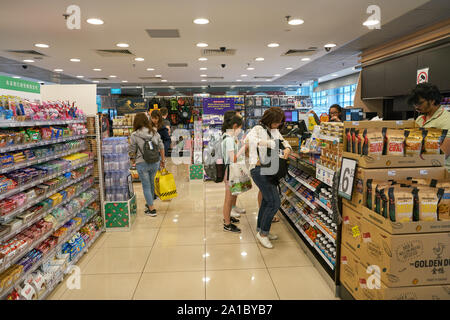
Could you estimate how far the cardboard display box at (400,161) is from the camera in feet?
7.36

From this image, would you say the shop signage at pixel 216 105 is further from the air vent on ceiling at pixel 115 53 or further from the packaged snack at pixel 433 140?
the packaged snack at pixel 433 140

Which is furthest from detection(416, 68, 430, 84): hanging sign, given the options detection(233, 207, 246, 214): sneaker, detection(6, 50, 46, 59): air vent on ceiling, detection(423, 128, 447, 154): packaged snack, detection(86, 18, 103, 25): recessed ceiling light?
detection(6, 50, 46, 59): air vent on ceiling

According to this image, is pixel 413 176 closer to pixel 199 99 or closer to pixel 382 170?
pixel 382 170

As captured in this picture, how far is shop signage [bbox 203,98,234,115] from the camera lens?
783cm

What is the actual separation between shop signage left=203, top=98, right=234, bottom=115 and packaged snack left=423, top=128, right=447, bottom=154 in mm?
5867

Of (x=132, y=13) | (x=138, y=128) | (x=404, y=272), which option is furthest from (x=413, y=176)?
(x=132, y=13)

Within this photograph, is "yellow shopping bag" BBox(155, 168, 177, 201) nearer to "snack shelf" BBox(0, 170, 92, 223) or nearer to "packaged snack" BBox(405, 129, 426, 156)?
"snack shelf" BBox(0, 170, 92, 223)

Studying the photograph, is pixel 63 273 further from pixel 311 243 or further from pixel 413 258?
pixel 413 258

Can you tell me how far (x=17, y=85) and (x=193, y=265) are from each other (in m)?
2.61

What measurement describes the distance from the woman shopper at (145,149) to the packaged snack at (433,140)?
3.59 meters

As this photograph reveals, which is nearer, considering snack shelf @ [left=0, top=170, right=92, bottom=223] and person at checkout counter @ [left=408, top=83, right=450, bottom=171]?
snack shelf @ [left=0, top=170, right=92, bottom=223]

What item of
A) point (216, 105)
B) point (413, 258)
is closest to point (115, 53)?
point (216, 105)

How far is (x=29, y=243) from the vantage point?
2621 mm

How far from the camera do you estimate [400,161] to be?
228 cm
